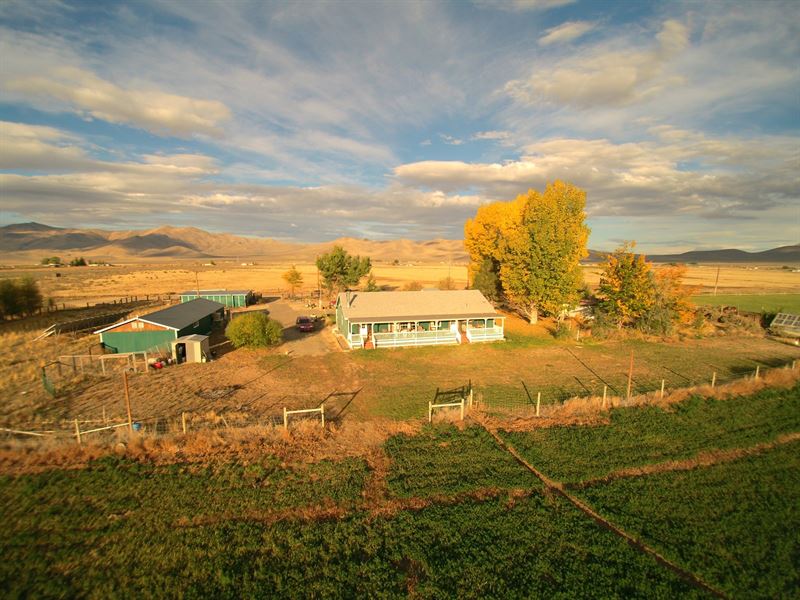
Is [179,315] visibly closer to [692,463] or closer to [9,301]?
[9,301]

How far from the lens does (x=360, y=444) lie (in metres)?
15.4

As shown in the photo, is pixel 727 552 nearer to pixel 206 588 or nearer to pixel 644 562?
pixel 644 562

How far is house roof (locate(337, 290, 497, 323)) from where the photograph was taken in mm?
32281

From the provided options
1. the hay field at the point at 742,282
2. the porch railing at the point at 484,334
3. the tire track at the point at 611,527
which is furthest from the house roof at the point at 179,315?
the hay field at the point at 742,282

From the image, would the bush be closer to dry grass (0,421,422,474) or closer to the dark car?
the dark car

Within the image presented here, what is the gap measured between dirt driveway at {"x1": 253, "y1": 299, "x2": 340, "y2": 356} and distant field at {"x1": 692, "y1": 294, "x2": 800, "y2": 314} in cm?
5048

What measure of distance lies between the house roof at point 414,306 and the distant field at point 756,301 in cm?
3828

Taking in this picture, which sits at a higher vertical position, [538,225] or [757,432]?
[538,225]

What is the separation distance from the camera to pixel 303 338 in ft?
113

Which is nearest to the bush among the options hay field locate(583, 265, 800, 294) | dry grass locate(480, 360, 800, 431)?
dry grass locate(480, 360, 800, 431)

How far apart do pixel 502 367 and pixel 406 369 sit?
662 cm

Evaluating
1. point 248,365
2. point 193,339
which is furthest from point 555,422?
point 193,339

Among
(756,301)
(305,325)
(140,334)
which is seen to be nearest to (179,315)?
(140,334)

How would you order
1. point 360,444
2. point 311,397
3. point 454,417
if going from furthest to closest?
point 311,397 < point 454,417 < point 360,444
